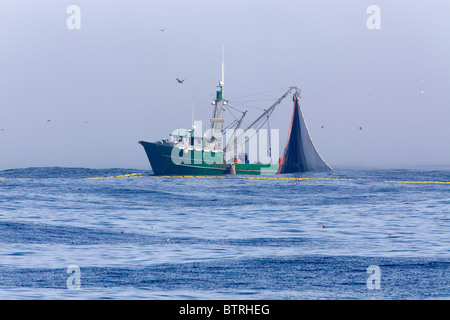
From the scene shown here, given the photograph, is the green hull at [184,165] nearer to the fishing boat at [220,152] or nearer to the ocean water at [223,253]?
the fishing boat at [220,152]

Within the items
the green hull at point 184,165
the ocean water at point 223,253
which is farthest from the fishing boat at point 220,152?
the ocean water at point 223,253

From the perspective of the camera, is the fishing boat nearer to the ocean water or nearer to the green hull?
the green hull

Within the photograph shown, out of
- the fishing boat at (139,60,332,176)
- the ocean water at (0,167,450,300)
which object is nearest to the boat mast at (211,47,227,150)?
the fishing boat at (139,60,332,176)

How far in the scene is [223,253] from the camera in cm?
2467

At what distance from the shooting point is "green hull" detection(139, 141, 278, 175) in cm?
10369

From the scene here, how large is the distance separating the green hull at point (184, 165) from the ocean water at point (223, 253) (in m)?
55.2

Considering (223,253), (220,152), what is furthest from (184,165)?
(223,253)

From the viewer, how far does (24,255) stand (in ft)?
78.7

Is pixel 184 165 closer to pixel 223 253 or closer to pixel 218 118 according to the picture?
pixel 218 118

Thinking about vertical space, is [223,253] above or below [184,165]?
below

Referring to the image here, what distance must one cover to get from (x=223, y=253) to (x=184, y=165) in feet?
266

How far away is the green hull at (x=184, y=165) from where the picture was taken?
104 m
